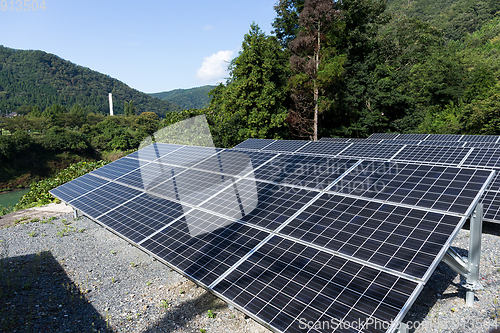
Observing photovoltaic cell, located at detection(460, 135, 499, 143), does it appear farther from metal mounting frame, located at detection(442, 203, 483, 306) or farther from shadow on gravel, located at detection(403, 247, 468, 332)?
metal mounting frame, located at detection(442, 203, 483, 306)

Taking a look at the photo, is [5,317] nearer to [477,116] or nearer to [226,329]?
[226,329]

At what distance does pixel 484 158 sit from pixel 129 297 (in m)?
14.1

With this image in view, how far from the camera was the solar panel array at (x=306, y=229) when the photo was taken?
4.34m

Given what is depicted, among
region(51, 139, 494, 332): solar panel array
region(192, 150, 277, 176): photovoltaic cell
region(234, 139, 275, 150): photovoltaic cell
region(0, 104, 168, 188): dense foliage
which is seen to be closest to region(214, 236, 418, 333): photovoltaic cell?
region(51, 139, 494, 332): solar panel array

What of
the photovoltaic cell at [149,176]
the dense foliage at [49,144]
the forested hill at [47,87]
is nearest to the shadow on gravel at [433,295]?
the photovoltaic cell at [149,176]

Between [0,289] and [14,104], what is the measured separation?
608 ft

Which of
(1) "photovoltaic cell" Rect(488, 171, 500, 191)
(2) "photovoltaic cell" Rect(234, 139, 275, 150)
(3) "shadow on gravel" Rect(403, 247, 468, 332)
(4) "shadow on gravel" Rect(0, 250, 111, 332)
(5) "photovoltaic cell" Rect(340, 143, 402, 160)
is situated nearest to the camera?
(3) "shadow on gravel" Rect(403, 247, 468, 332)

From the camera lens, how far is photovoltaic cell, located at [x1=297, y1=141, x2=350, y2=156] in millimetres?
13661

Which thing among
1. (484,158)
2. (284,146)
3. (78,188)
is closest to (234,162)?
(284,146)

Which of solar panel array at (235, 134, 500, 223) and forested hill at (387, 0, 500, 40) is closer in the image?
solar panel array at (235, 134, 500, 223)

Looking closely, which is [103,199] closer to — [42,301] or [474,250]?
[42,301]

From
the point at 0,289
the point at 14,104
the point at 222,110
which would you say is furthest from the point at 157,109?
the point at 0,289

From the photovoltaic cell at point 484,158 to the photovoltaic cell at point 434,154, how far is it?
30 centimetres

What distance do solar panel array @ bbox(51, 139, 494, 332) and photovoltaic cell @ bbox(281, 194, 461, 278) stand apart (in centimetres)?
2
